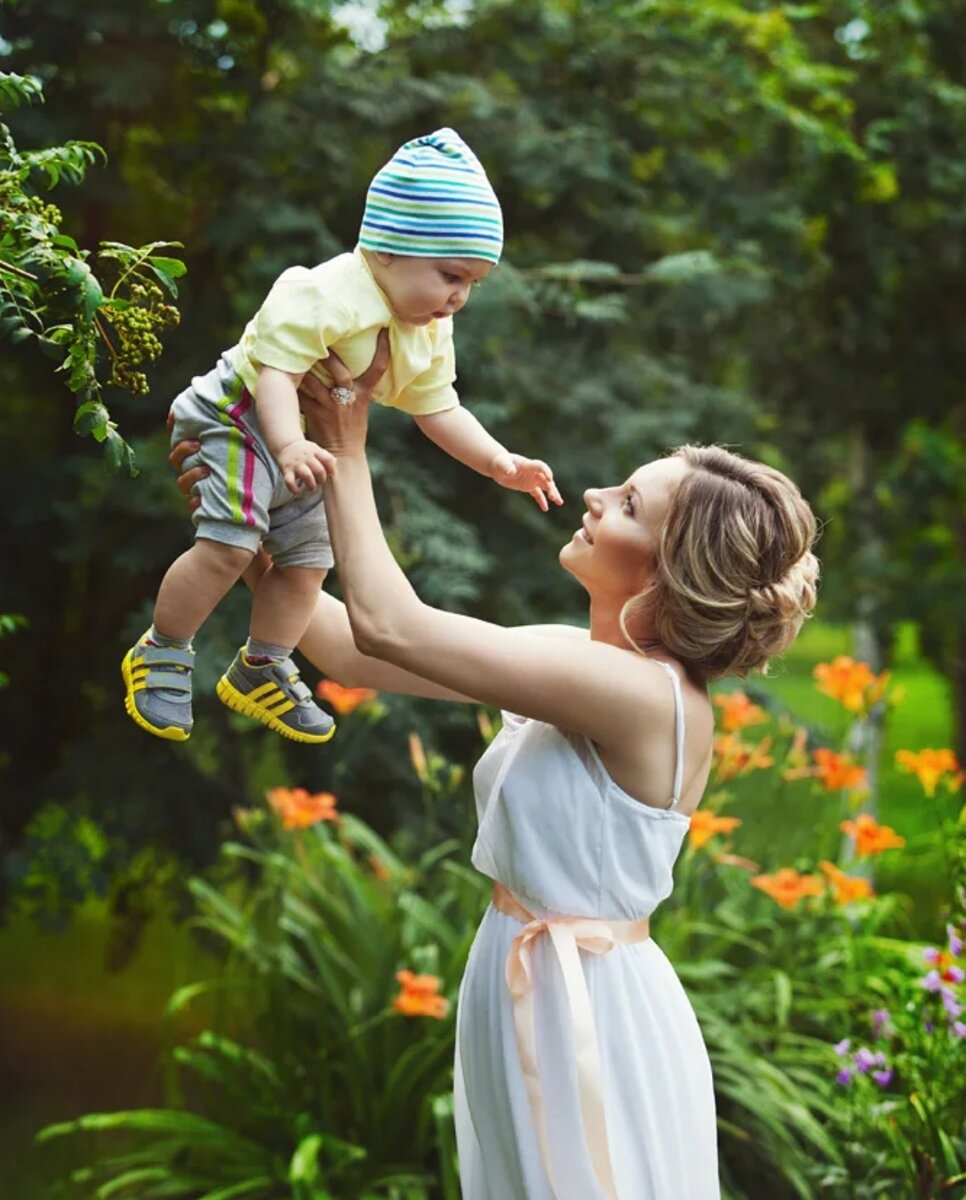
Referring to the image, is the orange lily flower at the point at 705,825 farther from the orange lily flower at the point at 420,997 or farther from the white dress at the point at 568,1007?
the white dress at the point at 568,1007

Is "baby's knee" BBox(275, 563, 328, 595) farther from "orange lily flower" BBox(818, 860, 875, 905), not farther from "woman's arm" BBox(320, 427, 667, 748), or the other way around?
"orange lily flower" BBox(818, 860, 875, 905)

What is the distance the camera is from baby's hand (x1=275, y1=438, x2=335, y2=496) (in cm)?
152

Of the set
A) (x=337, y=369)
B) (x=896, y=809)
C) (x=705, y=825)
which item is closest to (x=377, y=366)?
(x=337, y=369)

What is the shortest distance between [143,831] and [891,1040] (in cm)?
180

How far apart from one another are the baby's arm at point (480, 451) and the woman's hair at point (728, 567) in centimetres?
17

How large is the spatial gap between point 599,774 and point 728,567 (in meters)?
0.30

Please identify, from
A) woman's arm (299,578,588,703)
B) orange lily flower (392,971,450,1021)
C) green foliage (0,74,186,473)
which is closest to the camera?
green foliage (0,74,186,473)

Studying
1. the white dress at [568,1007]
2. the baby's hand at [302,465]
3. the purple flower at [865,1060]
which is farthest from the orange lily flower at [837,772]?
the baby's hand at [302,465]

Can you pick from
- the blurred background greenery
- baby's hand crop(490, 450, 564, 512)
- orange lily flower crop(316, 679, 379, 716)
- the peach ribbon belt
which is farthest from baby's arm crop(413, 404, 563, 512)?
the blurred background greenery

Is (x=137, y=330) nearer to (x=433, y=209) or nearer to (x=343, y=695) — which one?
(x=433, y=209)

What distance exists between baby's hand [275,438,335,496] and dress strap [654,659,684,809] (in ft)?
1.80

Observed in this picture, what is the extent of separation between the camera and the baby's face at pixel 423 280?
163 centimetres

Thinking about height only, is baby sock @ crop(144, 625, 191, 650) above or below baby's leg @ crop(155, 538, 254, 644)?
below

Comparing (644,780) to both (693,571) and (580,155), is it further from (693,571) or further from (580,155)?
(580,155)
